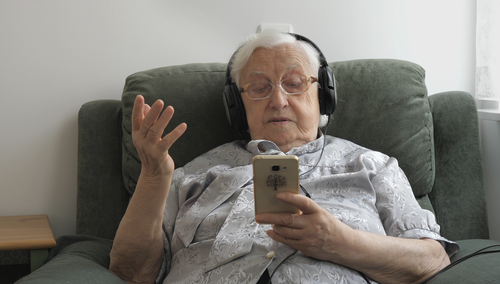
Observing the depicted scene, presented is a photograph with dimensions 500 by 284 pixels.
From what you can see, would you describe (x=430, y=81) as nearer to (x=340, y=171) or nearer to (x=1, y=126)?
(x=340, y=171)

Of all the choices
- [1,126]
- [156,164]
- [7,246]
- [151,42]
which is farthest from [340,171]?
[1,126]

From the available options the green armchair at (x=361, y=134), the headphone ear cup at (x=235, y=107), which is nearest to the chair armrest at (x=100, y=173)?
the green armchair at (x=361, y=134)

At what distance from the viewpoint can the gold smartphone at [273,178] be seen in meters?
0.78

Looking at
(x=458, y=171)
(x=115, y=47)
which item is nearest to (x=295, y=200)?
(x=458, y=171)

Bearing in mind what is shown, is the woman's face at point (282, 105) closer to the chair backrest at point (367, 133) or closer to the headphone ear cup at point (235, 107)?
the headphone ear cup at point (235, 107)

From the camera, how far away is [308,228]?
32.6 inches

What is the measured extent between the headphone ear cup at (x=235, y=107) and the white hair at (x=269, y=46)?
0.06 m

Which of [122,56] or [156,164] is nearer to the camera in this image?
[156,164]

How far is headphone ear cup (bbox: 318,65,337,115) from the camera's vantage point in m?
1.22

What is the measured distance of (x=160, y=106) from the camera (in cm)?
81

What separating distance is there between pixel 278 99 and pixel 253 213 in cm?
35

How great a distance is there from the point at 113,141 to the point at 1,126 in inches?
17.9

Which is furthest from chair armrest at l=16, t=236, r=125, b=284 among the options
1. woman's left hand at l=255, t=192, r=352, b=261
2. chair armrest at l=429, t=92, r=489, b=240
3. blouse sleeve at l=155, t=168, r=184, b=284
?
chair armrest at l=429, t=92, r=489, b=240

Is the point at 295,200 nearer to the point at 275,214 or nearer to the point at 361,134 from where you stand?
the point at 275,214
